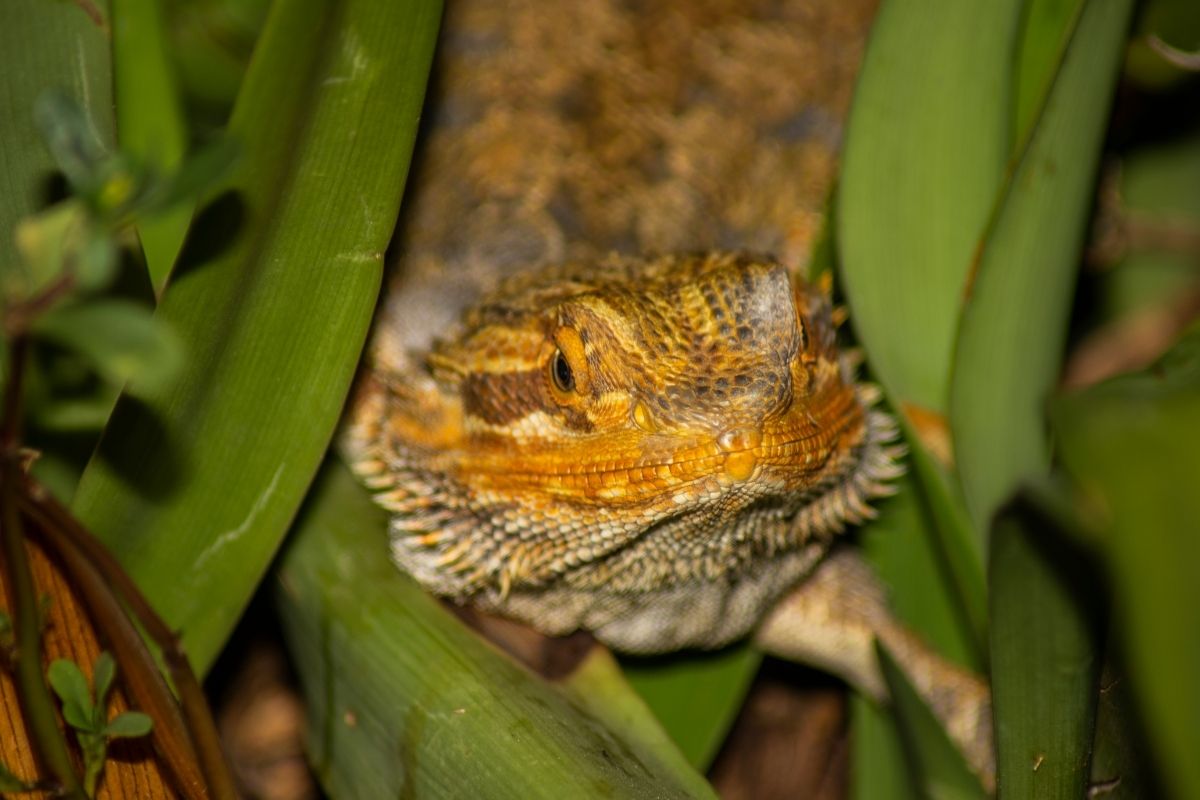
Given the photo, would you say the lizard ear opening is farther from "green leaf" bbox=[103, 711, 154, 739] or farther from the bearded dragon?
"green leaf" bbox=[103, 711, 154, 739]

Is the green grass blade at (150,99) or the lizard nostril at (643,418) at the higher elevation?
the green grass blade at (150,99)

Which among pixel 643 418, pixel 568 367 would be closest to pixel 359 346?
pixel 568 367

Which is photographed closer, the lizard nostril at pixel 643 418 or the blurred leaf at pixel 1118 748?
the blurred leaf at pixel 1118 748

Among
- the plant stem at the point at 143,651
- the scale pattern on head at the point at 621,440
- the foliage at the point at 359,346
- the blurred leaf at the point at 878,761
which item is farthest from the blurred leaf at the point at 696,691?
the plant stem at the point at 143,651

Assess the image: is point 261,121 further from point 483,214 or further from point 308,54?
point 483,214

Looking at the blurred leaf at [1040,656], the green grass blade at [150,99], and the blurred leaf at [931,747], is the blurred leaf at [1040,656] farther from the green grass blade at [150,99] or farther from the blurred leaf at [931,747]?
the green grass blade at [150,99]

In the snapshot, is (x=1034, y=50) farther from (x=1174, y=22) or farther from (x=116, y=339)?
(x=116, y=339)
